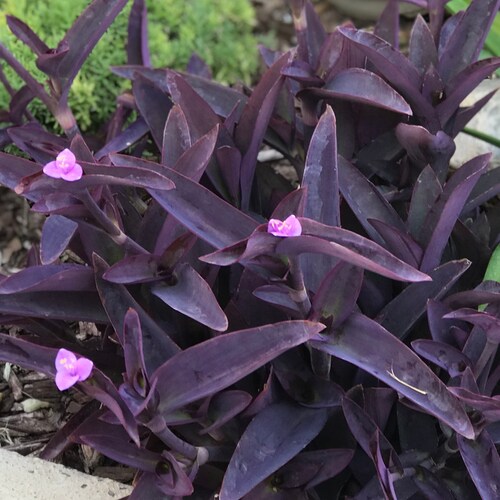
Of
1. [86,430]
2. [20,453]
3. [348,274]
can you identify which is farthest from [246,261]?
[20,453]

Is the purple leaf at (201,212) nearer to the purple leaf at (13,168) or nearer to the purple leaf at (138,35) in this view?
the purple leaf at (13,168)

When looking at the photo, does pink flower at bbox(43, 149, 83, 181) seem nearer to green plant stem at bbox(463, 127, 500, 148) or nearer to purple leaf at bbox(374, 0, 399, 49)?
purple leaf at bbox(374, 0, 399, 49)

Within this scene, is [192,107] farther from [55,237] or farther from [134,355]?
[134,355]

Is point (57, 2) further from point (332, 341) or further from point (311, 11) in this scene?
point (332, 341)

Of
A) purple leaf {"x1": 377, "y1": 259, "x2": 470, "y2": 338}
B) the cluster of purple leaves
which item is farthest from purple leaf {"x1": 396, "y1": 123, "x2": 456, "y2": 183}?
purple leaf {"x1": 377, "y1": 259, "x2": 470, "y2": 338}

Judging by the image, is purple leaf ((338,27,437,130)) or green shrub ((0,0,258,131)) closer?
purple leaf ((338,27,437,130))
